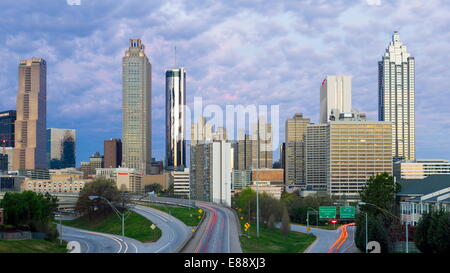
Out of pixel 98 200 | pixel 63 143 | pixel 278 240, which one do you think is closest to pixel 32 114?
pixel 63 143

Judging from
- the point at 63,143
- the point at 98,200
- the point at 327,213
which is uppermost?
the point at 63,143

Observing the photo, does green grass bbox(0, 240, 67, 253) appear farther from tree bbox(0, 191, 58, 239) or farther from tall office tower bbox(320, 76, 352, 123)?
tall office tower bbox(320, 76, 352, 123)

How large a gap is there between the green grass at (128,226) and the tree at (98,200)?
1.46 metres

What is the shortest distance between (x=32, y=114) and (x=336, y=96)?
150906 millimetres

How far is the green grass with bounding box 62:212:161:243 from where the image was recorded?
54.6 m

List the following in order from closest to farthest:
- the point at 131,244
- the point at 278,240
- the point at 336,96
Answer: the point at 131,244, the point at 278,240, the point at 336,96

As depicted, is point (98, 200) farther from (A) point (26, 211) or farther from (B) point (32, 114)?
(B) point (32, 114)

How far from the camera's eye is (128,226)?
66438 millimetres

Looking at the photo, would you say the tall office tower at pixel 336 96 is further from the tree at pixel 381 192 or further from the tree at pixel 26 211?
the tree at pixel 26 211

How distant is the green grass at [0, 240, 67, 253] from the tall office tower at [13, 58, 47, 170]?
23.8 ft
